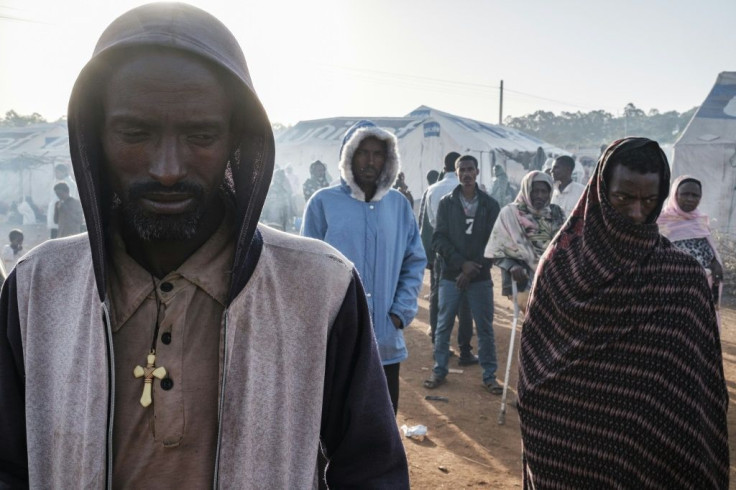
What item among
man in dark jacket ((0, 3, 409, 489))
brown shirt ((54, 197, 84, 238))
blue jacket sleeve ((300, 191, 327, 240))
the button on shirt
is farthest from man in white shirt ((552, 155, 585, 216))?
brown shirt ((54, 197, 84, 238))

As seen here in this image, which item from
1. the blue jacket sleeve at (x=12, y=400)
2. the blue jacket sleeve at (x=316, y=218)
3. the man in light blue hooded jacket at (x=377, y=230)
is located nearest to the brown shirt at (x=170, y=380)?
the blue jacket sleeve at (x=12, y=400)

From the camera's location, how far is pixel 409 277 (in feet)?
12.6

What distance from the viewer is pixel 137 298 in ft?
4.11

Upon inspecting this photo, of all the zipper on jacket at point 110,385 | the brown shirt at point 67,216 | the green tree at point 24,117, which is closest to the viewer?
the zipper on jacket at point 110,385

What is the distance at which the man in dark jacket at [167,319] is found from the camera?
1189mm

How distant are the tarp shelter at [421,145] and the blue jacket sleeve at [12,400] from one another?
66.3 feet

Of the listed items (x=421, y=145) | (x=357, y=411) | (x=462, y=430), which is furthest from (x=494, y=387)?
(x=421, y=145)

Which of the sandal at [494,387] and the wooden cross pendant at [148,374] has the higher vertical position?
the wooden cross pendant at [148,374]

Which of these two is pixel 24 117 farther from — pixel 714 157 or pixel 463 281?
pixel 463 281

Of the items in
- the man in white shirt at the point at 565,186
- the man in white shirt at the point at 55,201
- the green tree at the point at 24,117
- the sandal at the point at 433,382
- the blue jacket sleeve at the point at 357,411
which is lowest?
the sandal at the point at 433,382

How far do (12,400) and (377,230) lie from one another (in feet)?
8.38

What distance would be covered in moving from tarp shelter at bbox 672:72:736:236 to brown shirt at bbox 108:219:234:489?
15.7m

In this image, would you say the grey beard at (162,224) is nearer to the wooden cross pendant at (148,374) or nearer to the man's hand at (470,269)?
the wooden cross pendant at (148,374)

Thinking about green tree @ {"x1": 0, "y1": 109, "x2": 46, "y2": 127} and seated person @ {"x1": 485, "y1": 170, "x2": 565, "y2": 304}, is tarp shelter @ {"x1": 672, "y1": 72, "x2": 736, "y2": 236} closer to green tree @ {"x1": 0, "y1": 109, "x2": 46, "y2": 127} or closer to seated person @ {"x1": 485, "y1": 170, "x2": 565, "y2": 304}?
seated person @ {"x1": 485, "y1": 170, "x2": 565, "y2": 304}
